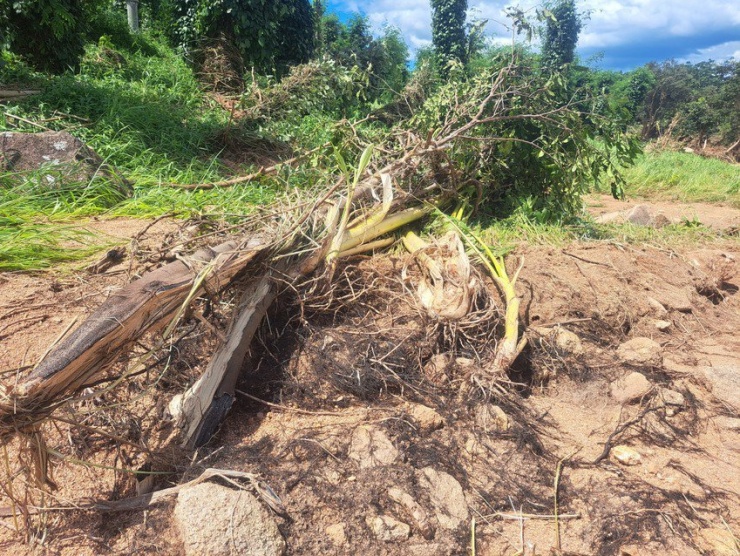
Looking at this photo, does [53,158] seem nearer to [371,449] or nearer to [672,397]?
[371,449]

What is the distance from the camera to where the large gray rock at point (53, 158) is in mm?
3873

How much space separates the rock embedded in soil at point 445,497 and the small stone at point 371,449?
15cm

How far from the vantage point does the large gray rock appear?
387cm

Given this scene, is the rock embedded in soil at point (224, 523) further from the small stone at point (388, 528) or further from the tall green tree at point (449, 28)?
the tall green tree at point (449, 28)

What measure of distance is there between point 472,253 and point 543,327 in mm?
588

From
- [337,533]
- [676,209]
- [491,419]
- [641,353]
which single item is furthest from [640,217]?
[337,533]

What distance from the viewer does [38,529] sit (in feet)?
5.66

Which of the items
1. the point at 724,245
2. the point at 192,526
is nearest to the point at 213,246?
the point at 192,526

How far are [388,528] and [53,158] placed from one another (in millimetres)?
3630

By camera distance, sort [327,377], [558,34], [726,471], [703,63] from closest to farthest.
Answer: [726,471], [327,377], [558,34], [703,63]

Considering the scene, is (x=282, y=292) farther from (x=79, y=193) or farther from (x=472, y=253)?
(x=79, y=193)

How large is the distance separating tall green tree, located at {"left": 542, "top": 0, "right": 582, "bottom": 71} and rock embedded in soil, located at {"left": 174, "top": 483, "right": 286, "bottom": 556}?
61.8 ft

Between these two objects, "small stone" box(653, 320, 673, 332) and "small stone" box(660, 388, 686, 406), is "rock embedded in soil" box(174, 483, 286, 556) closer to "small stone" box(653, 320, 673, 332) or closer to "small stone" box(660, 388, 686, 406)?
"small stone" box(660, 388, 686, 406)

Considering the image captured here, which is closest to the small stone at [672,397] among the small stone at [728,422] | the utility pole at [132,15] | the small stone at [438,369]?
the small stone at [728,422]
